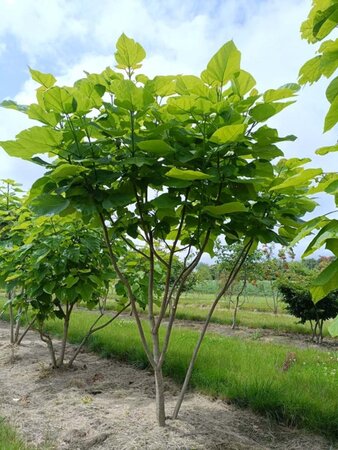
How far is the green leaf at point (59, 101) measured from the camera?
6.78ft

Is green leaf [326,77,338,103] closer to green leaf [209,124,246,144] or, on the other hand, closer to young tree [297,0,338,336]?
young tree [297,0,338,336]

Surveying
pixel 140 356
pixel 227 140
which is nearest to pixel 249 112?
pixel 227 140

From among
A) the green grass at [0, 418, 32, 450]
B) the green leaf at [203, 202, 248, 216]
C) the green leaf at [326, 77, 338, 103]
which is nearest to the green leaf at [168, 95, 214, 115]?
the green leaf at [203, 202, 248, 216]

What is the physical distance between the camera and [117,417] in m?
3.32

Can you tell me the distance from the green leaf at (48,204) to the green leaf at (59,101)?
1.48 ft

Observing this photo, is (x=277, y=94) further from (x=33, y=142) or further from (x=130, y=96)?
(x=33, y=142)

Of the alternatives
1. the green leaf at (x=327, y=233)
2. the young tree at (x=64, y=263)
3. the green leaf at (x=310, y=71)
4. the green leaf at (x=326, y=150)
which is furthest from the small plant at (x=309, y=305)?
the green leaf at (x=327, y=233)

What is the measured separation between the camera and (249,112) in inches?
81.3

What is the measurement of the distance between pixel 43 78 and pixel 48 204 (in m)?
0.68

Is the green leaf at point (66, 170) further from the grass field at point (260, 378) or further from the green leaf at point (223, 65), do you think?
the grass field at point (260, 378)

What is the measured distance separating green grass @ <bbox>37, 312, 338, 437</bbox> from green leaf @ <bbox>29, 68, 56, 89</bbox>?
309 cm

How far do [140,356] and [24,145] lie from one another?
4.14 m

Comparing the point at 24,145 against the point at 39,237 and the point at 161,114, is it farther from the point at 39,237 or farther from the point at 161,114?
the point at 39,237

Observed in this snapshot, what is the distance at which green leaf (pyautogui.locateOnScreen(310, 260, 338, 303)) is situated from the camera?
0.95 m
